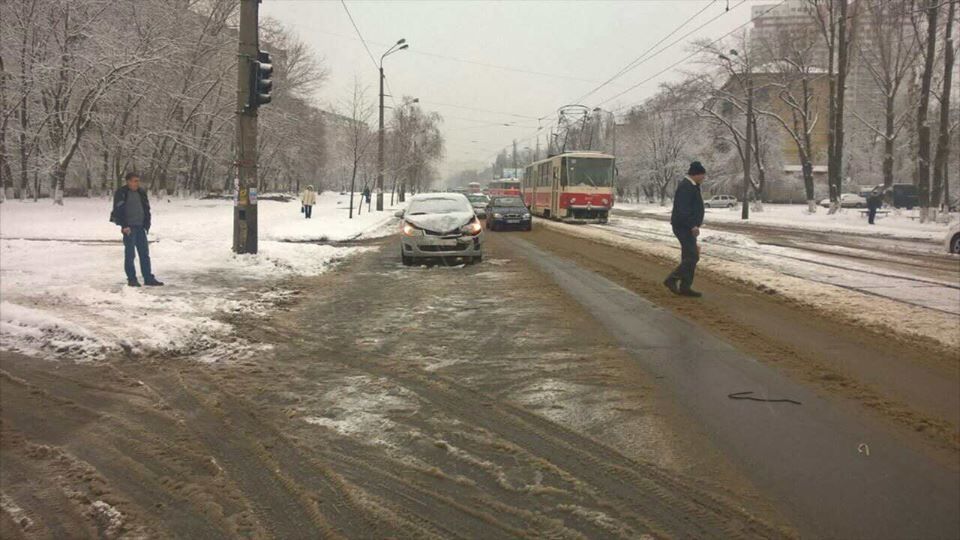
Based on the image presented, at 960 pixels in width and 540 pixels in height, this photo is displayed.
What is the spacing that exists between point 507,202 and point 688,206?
18499mm

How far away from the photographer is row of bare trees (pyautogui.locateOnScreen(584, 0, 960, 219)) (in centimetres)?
3400

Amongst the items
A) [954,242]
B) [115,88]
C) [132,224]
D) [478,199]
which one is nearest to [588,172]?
[478,199]

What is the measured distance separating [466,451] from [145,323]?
186 inches

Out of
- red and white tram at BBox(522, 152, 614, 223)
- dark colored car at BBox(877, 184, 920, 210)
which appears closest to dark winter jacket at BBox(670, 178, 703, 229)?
red and white tram at BBox(522, 152, 614, 223)

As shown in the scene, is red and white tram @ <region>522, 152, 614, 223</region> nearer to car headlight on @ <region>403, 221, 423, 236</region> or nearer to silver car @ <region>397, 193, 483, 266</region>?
silver car @ <region>397, 193, 483, 266</region>

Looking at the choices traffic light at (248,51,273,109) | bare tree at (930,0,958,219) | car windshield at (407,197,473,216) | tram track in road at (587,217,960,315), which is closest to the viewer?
tram track in road at (587,217,960,315)

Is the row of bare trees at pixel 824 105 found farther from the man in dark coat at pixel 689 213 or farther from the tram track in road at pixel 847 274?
the man in dark coat at pixel 689 213

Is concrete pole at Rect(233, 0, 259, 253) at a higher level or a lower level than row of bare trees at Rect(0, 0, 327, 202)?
lower

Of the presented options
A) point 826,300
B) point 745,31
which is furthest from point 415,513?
point 745,31

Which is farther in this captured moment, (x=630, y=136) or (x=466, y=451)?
(x=630, y=136)

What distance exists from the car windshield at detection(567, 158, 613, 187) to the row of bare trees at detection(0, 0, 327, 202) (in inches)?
765

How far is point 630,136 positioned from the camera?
8500 cm

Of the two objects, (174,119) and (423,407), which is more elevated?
(174,119)

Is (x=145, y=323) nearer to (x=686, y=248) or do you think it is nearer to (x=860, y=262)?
(x=686, y=248)
